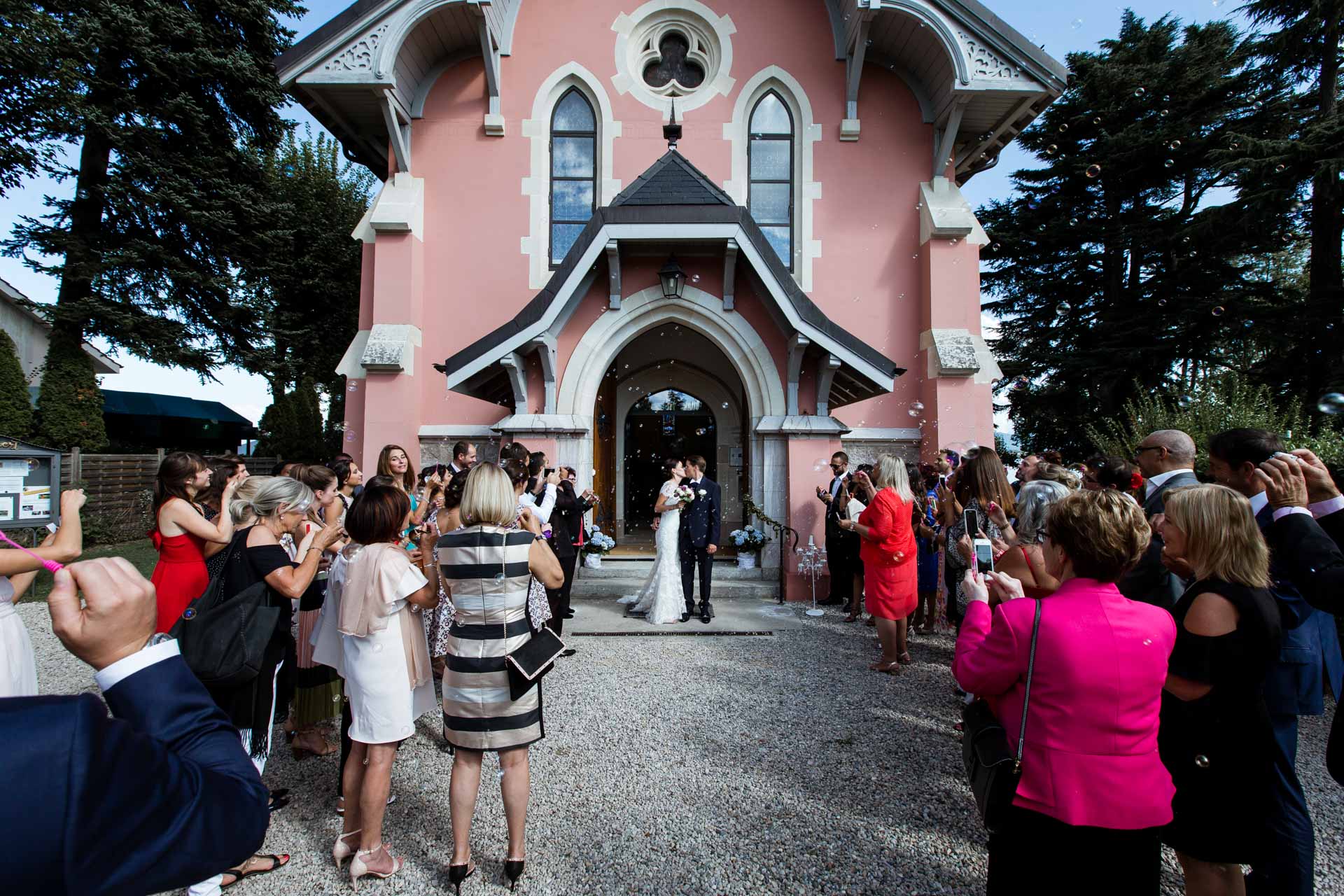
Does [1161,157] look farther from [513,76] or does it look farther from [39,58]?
[39,58]

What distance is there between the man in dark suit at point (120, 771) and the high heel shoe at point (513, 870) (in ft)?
7.19

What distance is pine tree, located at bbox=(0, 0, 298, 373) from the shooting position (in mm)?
13742

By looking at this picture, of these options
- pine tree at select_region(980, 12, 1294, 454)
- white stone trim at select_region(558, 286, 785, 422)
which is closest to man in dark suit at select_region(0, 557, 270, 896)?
white stone trim at select_region(558, 286, 785, 422)

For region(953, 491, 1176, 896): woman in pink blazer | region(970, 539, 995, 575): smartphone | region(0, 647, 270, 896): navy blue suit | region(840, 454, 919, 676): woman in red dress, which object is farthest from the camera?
region(840, 454, 919, 676): woman in red dress

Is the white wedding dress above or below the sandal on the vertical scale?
above

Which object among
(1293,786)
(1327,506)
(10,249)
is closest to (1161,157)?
(1327,506)

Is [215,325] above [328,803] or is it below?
above

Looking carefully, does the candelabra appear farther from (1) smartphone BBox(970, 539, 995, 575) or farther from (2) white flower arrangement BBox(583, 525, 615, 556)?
(1) smartphone BBox(970, 539, 995, 575)

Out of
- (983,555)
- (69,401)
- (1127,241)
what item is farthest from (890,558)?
(69,401)

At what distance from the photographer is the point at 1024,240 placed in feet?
61.5

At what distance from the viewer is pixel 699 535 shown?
766 centimetres

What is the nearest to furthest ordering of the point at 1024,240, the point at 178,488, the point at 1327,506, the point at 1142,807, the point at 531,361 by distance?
the point at 1142,807
the point at 1327,506
the point at 178,488
the point at 531,361
the point at 1024,240

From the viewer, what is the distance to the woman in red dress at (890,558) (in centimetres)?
553

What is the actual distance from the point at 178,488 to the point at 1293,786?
16.1 ft
